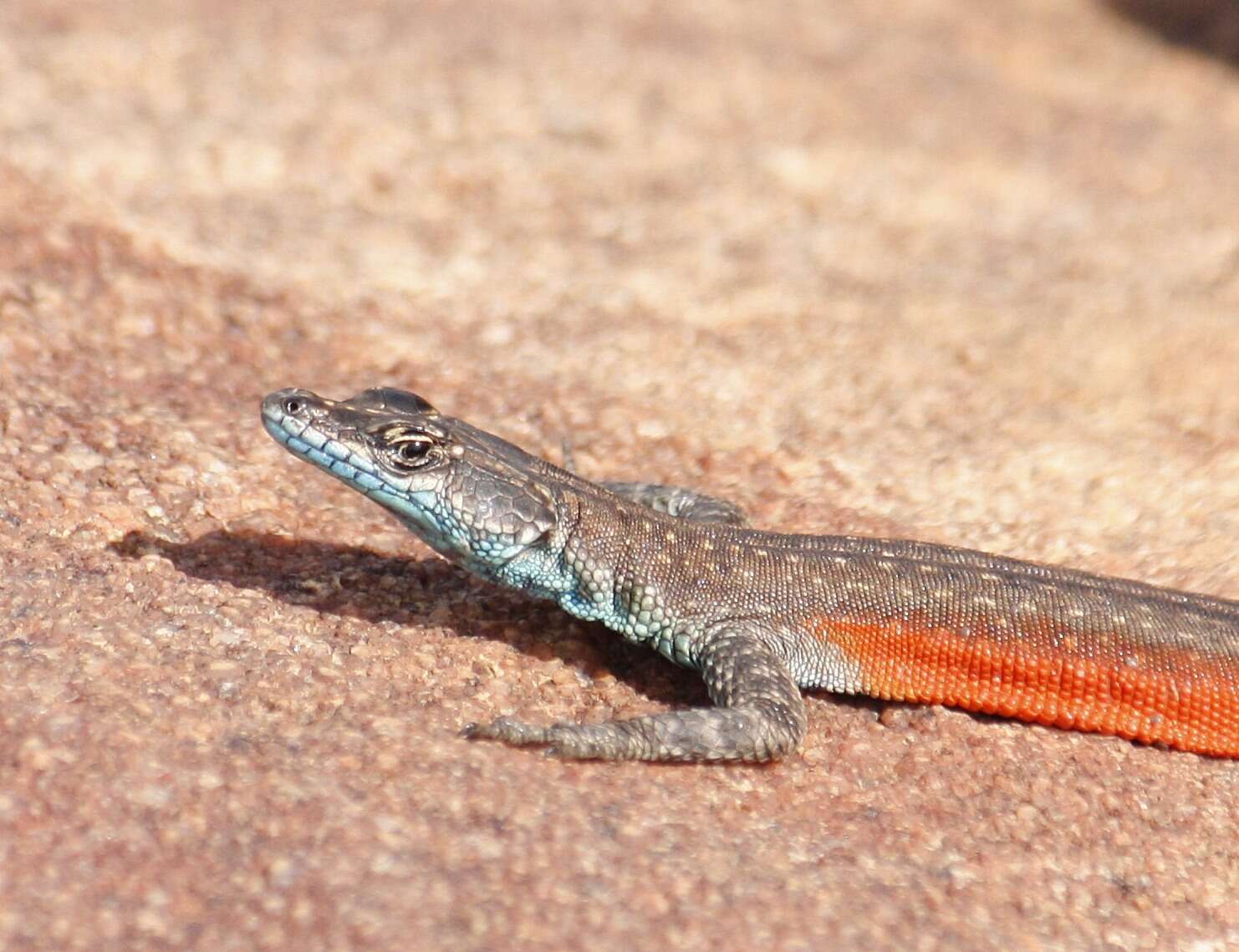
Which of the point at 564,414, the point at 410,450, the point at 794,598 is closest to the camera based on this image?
the point at 410,450

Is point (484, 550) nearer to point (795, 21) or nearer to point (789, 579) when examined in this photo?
point (789, 579)

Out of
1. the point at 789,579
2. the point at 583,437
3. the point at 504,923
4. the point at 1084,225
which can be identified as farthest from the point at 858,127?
the point at 504,923

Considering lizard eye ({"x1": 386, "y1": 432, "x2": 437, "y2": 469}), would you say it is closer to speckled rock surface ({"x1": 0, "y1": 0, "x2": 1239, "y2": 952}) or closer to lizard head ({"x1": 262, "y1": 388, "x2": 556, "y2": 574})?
lizard head ({"x1": 262, "y1": 388, "x2": 556, "y2": 574})

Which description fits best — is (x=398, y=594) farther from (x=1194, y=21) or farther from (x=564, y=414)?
(x=1194, y=21)

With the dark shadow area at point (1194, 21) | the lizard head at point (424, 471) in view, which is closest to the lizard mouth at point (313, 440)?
the lizard head at point (424, 471)

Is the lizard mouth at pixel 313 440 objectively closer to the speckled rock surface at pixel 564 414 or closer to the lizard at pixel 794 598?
the lizard at pixel 794 598

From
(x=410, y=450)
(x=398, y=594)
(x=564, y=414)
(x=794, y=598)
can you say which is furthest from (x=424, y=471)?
(x=564, y=414)
